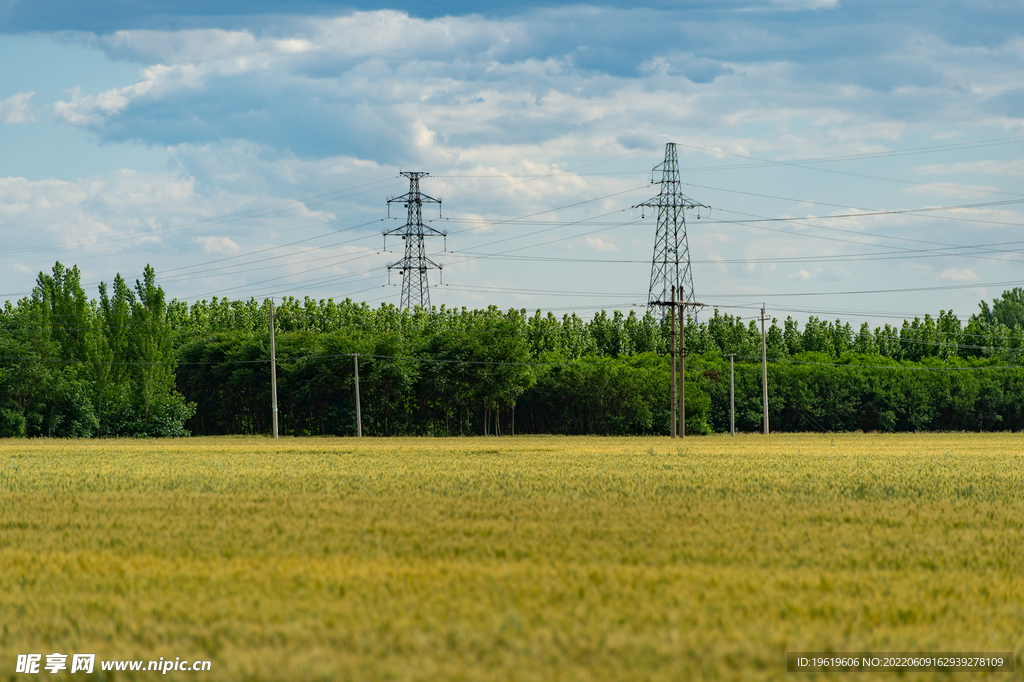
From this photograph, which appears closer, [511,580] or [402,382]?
[511,580]

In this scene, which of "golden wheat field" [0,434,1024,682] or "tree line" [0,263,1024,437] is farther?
"tree line" [0,263,1024,437]

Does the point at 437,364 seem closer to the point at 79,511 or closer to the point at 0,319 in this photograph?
the point at 0,319

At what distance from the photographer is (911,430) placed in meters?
66.9

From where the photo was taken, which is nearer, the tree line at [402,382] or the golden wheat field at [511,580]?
the golden wheat field at [511,580]

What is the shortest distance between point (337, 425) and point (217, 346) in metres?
10.7

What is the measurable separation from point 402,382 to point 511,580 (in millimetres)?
53019

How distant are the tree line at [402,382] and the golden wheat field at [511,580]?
44.7 m

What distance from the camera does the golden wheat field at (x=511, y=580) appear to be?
5820 millimetres

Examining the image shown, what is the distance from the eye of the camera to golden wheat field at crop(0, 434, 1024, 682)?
582cm

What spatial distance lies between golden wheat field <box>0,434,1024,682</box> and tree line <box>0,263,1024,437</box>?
147 ft

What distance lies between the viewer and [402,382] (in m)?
60.5

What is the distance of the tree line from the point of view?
5934cm

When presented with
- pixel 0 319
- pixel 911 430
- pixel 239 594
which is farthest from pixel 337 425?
pixel 239 594

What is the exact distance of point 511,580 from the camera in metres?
7.96
